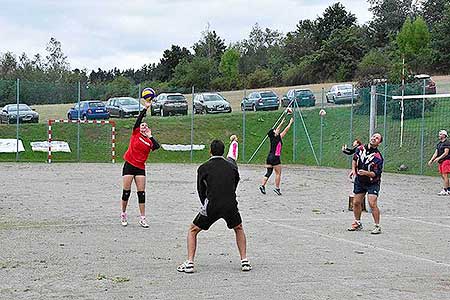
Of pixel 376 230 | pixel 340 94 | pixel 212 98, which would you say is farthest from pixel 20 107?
pixel 376 230

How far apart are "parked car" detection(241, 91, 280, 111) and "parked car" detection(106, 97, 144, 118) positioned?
265 inches

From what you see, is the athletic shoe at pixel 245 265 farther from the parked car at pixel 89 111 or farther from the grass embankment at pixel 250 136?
the parked car at pixel 89 111

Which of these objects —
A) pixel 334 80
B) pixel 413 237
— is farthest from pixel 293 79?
pixel 413 237

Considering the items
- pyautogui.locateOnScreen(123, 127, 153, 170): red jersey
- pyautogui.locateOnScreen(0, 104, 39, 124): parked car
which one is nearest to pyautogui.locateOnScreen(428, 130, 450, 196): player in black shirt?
pyautogui.locateOnScreen(123, 127, 153, 170): red jersey

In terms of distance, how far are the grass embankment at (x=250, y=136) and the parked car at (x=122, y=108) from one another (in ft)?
2.59

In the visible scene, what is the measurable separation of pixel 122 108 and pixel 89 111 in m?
2.81

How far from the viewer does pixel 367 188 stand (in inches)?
517

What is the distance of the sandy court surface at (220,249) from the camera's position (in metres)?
8.21

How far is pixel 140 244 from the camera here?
36.9ft

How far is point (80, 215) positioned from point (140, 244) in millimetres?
3882

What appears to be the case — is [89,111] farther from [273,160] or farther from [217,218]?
[217,218]

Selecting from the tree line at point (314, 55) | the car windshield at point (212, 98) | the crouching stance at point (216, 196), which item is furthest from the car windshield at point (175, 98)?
the crouching stance at point (216, 196)

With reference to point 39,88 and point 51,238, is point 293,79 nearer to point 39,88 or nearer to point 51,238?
point 39,88

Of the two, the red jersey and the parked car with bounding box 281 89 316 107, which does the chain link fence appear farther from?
the red jersey
